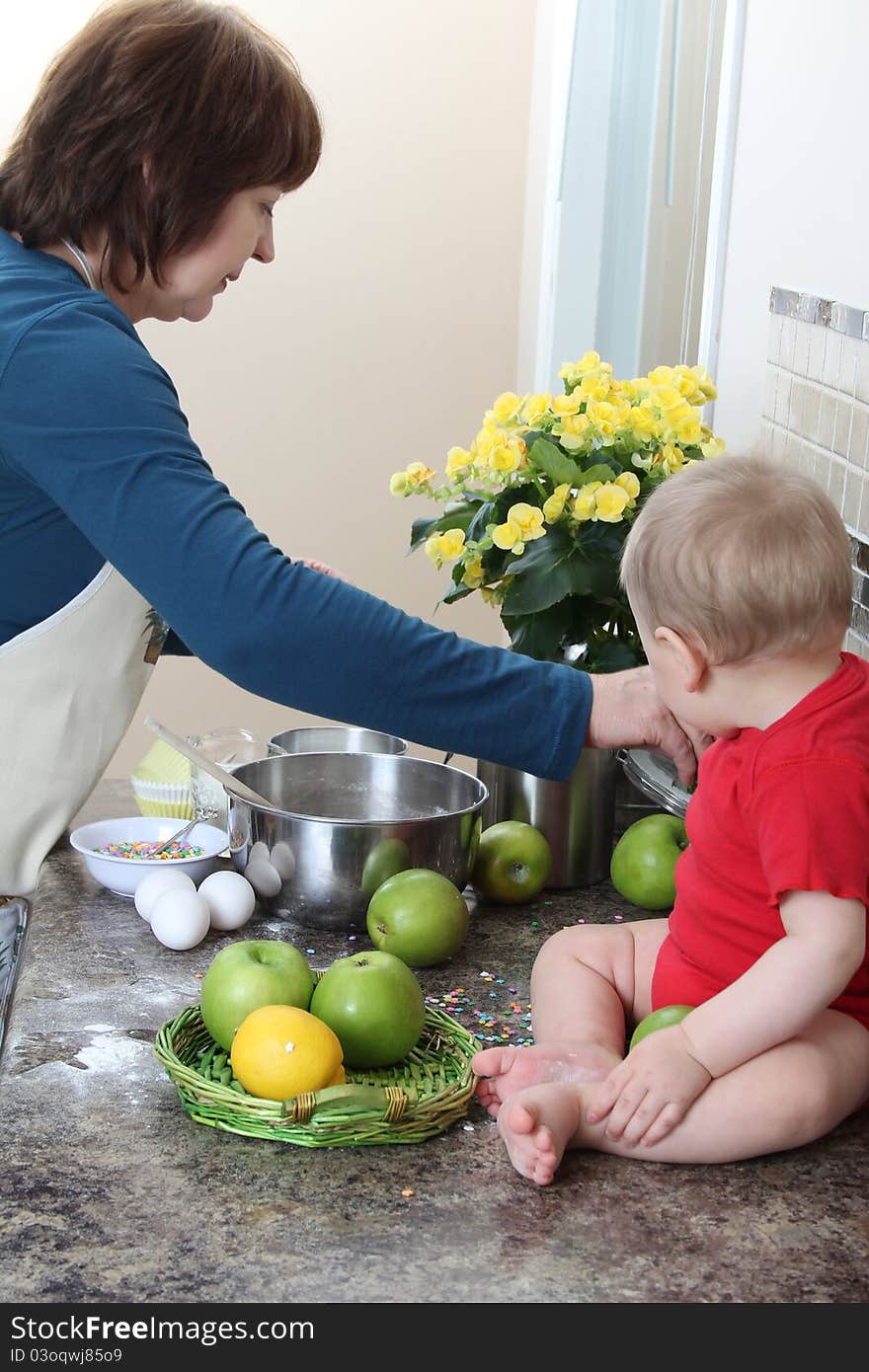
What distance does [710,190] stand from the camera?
2.08 m

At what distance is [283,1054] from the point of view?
919 millimetres

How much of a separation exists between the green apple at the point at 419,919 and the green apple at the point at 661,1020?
0.76 feet

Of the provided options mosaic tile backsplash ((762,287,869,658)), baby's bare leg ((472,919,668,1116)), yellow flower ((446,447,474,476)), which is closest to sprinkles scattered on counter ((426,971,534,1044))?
baby's bare leg ((472,919,668,1116))

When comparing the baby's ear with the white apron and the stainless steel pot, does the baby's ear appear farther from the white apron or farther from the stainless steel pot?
the white apron

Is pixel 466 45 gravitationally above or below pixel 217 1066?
above

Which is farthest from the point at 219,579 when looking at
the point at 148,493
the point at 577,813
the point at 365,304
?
the point at 365,304

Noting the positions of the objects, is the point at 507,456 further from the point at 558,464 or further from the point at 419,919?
the point at 419,919

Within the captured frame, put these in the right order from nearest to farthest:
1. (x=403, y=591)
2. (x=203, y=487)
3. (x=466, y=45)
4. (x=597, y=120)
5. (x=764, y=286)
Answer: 1. (x=203, y=487)
2. (x=764, y=286)
3. (x=597, y=120)
4. (x=466, y=45)
5. (x=403, y=591)

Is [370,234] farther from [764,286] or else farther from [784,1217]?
[784,1217]

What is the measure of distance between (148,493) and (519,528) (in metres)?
0.47

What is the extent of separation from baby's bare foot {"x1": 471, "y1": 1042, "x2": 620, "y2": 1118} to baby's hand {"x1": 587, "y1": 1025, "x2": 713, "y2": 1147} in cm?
5

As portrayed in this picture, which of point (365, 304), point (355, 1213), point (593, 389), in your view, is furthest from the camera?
point (365, 304)
